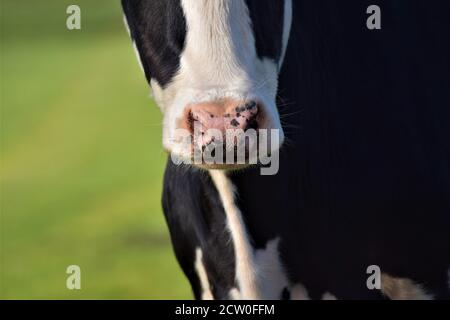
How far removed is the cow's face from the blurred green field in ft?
7.17

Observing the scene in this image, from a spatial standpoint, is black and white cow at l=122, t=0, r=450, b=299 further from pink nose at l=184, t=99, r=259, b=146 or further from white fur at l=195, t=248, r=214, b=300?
pink nose at l=184, t=99, r=259, b=146

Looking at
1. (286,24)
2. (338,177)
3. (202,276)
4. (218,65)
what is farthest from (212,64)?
(202,276)

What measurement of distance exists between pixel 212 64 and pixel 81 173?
7.22 meters

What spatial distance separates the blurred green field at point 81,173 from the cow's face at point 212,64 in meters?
2.19

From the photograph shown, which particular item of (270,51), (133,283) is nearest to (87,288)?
(133,283)

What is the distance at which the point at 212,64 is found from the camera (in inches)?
119

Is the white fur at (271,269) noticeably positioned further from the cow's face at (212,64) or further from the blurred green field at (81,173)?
the blurred green field at (81,173)

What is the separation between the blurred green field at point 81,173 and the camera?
755 centimetres

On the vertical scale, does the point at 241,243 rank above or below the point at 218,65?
below

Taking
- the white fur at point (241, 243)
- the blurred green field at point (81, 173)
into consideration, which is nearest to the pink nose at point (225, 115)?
the white fur at point (241, 243)

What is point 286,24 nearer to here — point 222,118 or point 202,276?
point 222,118

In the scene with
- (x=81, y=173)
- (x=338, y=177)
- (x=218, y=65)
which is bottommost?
(x=81, y=173)

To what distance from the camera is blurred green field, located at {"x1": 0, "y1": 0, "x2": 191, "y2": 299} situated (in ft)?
24.8

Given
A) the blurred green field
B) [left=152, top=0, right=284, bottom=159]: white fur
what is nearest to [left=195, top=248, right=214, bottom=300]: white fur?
[left=152, top=0, right=284, bottom=159]: white fur
